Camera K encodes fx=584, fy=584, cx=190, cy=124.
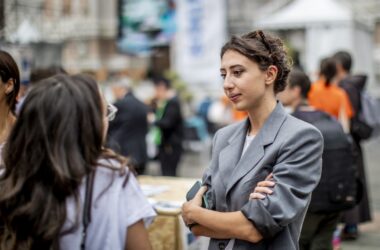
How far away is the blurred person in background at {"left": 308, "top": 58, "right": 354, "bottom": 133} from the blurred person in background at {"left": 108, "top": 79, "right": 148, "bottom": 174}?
2629mm

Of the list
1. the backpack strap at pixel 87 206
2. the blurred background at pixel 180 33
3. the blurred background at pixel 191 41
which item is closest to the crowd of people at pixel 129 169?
the backpack strap at pixel 87 206

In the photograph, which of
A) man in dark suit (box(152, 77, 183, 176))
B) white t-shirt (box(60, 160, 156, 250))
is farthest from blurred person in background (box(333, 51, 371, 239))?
white t-shirt (box(60, 160, 156, 250))

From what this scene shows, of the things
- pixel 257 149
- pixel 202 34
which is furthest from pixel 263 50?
pixel 202 34

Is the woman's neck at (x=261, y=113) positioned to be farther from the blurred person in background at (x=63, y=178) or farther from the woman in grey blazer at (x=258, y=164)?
the blurred person in background at (x=63, y=178)

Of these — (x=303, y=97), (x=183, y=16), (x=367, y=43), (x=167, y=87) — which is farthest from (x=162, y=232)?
(x=183, y=16)

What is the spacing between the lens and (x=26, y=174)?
173 centimetres

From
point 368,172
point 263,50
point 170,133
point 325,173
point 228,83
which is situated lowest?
point 368,172

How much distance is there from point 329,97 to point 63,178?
3.91 m

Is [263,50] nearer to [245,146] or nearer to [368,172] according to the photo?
[245,146]

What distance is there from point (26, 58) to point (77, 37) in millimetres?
20146

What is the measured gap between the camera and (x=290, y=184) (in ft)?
6.92

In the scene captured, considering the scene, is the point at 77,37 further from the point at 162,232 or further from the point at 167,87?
the point at 162,232

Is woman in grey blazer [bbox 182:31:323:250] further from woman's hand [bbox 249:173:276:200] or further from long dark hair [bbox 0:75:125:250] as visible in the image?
long dark hair [bbox 0:75:125:250]

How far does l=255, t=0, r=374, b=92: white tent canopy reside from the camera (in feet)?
39.9
